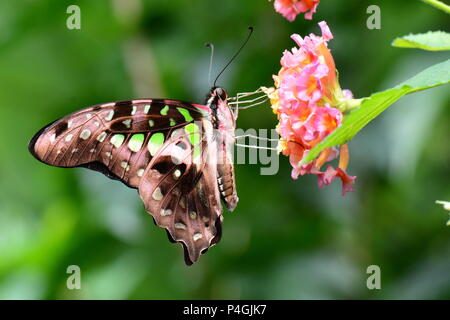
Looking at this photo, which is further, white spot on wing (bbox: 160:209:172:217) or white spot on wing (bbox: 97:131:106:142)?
white spot on wing (bbox: 160:209:172:217)

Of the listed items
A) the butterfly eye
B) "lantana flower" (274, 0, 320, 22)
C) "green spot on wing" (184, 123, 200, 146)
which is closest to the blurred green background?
the butterfly eye

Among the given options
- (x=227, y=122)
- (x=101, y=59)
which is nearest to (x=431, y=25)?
(x=227, y=122)

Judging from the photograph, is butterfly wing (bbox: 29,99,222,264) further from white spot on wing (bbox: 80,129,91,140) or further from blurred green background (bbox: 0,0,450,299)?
A: blurred green background (bbox: 0,0,450,299)

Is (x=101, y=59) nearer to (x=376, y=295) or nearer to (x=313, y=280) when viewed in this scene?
(x=313, y=280)

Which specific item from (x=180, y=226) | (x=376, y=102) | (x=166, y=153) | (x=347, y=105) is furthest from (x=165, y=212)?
(x=376, y=102)

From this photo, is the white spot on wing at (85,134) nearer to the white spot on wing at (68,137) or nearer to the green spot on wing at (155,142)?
the white spot on wing at (68,137)

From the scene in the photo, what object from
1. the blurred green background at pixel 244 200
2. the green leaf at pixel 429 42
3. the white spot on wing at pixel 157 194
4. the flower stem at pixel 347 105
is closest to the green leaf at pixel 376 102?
the green leaf at pixel 429 42
